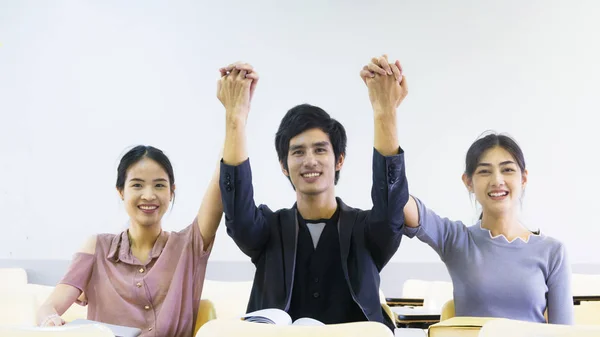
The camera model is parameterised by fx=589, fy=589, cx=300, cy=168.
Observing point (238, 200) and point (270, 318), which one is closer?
point (270, 318)

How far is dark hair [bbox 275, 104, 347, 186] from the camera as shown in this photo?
5.39ft

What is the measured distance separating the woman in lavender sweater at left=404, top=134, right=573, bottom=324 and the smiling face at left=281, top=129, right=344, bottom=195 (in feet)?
0.79

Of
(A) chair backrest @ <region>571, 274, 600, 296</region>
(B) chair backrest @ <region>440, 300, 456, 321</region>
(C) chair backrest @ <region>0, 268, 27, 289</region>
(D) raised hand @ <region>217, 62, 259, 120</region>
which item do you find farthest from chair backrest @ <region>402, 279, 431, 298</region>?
(C) chair backrest @ <region>0, 268, 27, 289</region>

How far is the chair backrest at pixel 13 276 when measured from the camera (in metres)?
3.73

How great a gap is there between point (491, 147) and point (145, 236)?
1.07 meters

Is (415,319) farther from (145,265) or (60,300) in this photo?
(60,300)

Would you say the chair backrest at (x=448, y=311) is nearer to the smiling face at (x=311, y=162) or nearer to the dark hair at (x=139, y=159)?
the smiling face at (x=311, y=162)

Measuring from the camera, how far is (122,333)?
142 centimetres

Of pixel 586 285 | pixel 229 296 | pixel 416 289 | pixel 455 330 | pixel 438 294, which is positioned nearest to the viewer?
pixel 455 330

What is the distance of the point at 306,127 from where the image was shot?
1.64 metres

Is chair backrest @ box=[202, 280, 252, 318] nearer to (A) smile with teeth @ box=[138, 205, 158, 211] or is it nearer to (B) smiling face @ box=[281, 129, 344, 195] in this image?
(A) smile with teeth @ box=[138, 205, 158, 211]

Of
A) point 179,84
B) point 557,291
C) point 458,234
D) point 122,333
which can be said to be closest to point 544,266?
point 557,291

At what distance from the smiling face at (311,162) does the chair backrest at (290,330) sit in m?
0.57

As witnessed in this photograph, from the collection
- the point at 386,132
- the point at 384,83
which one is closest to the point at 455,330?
the point at 386,132
